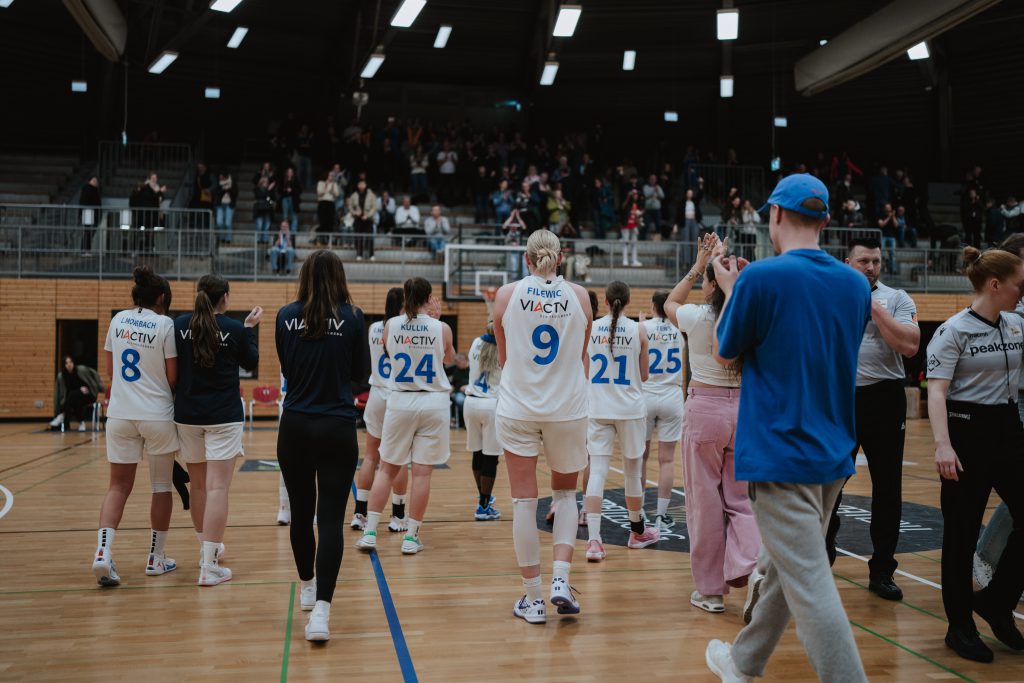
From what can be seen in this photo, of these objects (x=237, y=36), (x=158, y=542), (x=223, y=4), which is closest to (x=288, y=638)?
(x=158, y=542)

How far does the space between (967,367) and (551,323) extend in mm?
2099

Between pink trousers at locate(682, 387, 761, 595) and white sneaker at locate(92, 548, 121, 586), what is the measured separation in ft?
11.7

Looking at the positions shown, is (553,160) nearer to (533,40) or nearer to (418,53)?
(533,40)

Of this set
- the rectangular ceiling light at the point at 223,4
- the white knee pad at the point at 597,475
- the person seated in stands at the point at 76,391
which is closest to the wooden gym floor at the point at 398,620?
the white knee pad at the point at 597,475

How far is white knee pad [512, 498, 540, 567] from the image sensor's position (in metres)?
4.56

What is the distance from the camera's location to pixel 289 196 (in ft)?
65.1

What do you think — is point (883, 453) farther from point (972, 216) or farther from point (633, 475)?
point (972, 216)

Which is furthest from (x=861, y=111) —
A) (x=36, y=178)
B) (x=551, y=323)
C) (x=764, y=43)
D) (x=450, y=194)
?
(x=551, y=323)

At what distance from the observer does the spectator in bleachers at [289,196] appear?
1977cm

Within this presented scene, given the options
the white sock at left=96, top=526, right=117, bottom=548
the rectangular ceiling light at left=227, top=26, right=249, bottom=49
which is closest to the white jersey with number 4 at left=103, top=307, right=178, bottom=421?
the white sock at left=96, top=526, right=117, bottom=548

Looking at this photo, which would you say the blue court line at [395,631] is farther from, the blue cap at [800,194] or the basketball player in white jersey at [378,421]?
the blue cap at [800,194]

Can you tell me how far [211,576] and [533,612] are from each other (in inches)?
86.1

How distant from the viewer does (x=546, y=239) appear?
15.4 ft

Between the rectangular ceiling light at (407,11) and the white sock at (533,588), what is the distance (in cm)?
1428
